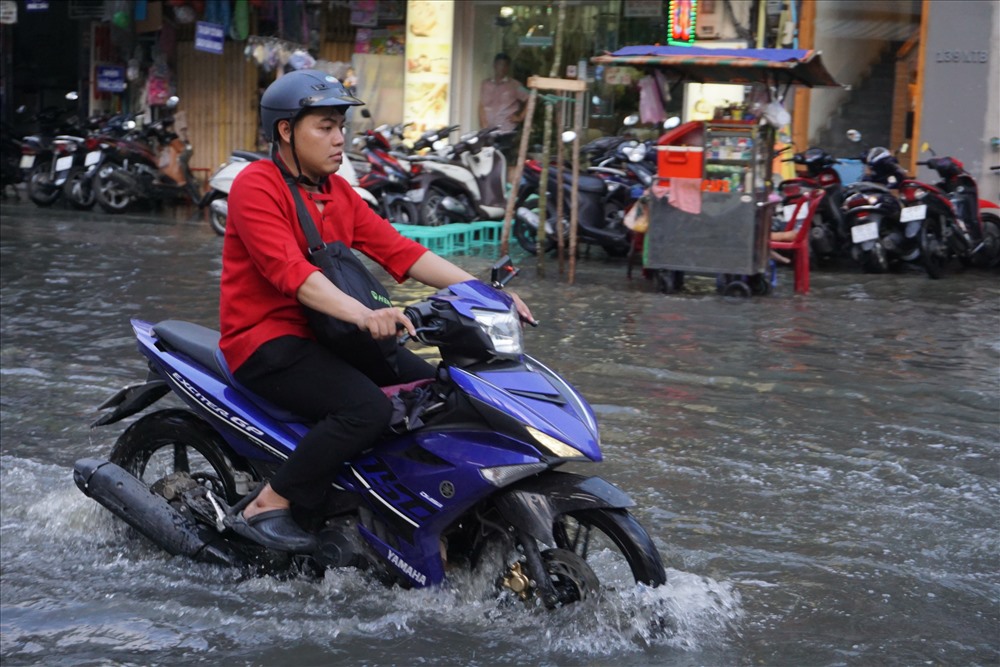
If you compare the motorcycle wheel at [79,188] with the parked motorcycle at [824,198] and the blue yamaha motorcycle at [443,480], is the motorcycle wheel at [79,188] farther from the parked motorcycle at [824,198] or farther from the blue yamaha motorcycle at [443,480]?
the blue yamaha motorcycle at [443,480]

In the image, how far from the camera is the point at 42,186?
635 inches

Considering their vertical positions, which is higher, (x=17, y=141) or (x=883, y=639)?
(x=17, y=141)

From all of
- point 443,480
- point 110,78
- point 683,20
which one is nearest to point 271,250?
point 443,480

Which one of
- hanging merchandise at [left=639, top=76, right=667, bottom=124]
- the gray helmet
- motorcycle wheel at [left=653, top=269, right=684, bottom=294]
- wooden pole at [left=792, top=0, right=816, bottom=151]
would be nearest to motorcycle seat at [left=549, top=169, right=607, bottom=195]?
hanging merchandise at [left=639, top=76, right=667, bottom=124]

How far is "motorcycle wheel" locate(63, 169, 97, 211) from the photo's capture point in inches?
622

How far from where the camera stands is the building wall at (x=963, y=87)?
12797 mm

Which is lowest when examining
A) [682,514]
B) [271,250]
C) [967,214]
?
[682,514]

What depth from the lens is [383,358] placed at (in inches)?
151

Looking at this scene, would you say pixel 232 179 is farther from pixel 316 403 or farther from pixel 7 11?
pixel 316 403

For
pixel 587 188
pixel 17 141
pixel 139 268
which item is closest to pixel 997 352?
pixel 587 188

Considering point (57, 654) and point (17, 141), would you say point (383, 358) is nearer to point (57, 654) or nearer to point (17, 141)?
point (57, 654)

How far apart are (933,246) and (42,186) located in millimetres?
11095

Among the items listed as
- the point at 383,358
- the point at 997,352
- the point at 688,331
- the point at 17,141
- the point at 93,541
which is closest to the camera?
the point at 383,358

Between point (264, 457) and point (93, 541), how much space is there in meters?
0.87
